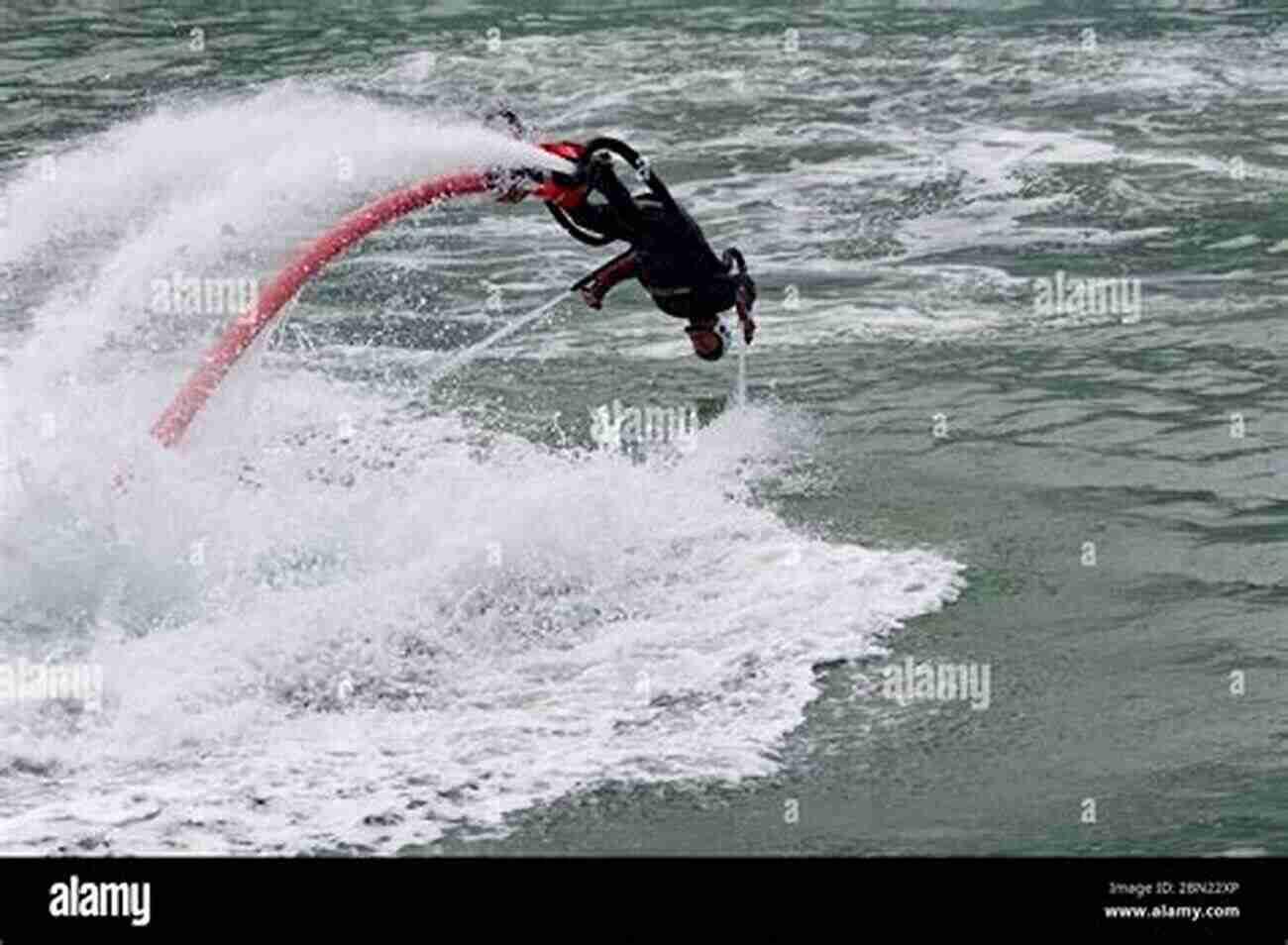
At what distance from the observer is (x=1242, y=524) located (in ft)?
55.6

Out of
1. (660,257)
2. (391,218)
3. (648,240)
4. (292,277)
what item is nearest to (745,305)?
(660,257)

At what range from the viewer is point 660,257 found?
1488 centimetres

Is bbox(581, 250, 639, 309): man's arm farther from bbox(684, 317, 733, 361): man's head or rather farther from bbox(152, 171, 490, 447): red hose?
bbox(152, 171, 490, 447): red hose

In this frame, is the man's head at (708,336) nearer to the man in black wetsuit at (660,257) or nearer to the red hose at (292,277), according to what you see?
the man in black wetsuit at (660,257)

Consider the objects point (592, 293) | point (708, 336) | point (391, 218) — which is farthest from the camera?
point (391, 218)

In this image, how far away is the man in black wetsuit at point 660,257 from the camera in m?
14.6

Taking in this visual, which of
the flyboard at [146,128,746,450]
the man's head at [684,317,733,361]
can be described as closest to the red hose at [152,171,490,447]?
the flyboard at [146,128,746,450]

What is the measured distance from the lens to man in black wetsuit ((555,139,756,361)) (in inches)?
575

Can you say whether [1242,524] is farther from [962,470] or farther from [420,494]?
[420,494]

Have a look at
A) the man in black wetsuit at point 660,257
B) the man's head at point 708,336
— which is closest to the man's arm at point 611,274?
the man in black wetsuit at point 660,257

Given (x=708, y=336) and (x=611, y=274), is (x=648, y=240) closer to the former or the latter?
(x=611, y=274)

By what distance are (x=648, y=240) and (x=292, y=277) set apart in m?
2.22

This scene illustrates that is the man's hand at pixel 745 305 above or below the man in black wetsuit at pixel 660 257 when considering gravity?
below

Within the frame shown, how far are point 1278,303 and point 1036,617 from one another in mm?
8311
